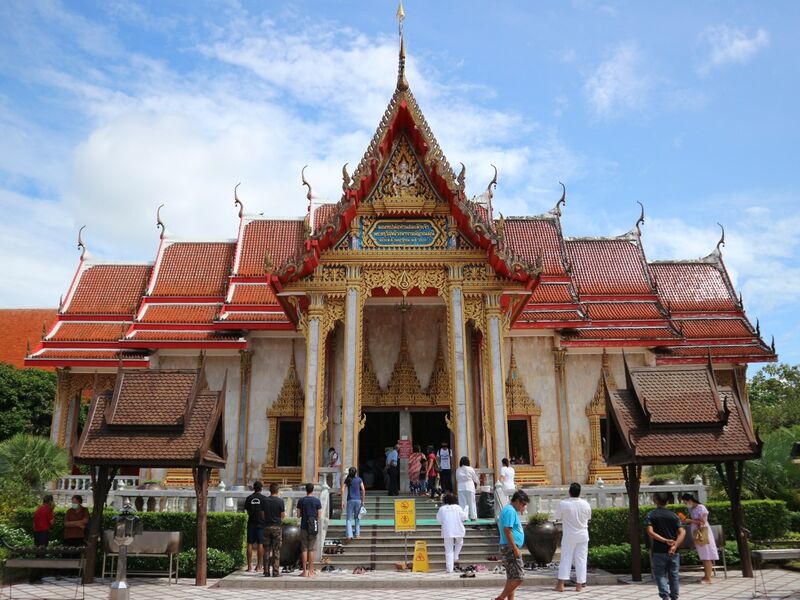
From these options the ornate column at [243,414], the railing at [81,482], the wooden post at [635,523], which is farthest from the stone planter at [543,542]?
the railing at [81,482]

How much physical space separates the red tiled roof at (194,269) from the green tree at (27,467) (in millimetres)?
5609

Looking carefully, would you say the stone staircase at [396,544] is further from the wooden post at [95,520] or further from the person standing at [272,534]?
the wooden post at [95,520]

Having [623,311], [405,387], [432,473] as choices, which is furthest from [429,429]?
[623,311]

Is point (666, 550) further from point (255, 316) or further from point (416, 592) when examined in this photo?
point (255, 316)

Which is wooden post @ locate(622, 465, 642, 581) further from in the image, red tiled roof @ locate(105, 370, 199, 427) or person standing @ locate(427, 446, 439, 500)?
red tiled roof @ locate(105, 370, 199, 427)

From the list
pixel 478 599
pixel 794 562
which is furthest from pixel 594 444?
pixel 478 599

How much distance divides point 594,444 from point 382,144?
332 inches

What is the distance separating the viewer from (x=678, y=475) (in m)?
13.6

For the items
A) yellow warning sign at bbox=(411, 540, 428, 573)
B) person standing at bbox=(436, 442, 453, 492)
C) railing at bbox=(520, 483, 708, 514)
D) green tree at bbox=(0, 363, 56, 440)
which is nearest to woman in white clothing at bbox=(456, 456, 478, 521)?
railing at bbox=(520, 483, 708, 514)

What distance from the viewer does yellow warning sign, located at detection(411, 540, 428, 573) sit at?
9.58 metres

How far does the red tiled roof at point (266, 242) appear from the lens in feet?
60.4

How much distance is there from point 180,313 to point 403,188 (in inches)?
273

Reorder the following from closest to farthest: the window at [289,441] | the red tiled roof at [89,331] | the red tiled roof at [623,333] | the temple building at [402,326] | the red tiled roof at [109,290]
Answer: the temple building at [402,326] → the window at [289,441] → the red tiled roof at [623,333] → the red tiled roof at [89,331] → the red tiled roof at [109,290]

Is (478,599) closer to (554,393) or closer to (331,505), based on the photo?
(331,505)
